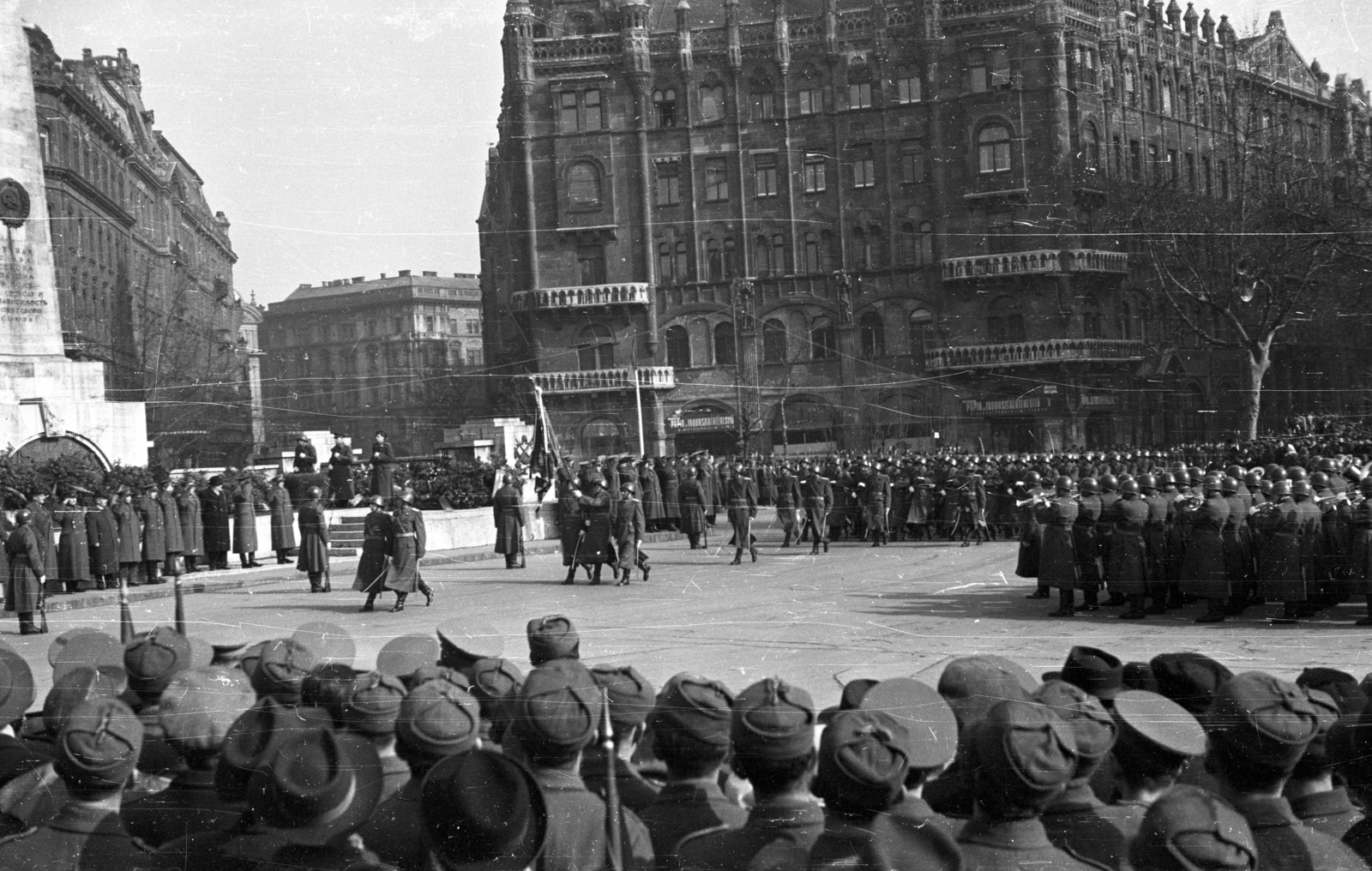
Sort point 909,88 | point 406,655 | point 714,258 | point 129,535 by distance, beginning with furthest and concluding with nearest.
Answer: point 714,258 < point 909,88 < point 129,535 < point 406,655

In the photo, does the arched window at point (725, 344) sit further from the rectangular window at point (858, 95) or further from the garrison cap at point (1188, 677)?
the garrison cap at point (1188, 677)

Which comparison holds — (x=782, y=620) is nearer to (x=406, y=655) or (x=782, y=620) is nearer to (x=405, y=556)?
(x=405, y=556)

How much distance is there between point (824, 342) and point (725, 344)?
19.8 ft

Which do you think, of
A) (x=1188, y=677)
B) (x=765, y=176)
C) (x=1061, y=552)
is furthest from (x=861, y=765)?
(x=765, y=176)

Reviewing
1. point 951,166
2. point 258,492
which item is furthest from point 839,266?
point 258,492

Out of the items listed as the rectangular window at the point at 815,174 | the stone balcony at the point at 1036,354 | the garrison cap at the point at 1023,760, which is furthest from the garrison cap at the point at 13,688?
the rectangular window at the point at 815,174

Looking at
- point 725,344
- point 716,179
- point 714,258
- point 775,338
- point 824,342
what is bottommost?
point 824,342

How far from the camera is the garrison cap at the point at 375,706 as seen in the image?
397 cm

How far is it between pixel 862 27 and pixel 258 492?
13.9 m

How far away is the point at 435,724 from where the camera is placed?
385 cm

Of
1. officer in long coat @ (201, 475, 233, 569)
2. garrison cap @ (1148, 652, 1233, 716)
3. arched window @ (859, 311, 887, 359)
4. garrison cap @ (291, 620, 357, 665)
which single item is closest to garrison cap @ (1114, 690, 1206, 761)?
garrison cap @ (1148, 652, 1233, 716)

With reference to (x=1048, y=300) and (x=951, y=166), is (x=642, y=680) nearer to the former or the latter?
(x=1048, y=300)

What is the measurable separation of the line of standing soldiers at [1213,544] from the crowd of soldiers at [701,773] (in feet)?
31.5

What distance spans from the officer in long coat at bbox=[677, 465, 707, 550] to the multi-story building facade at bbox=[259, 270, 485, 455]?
490 cm
